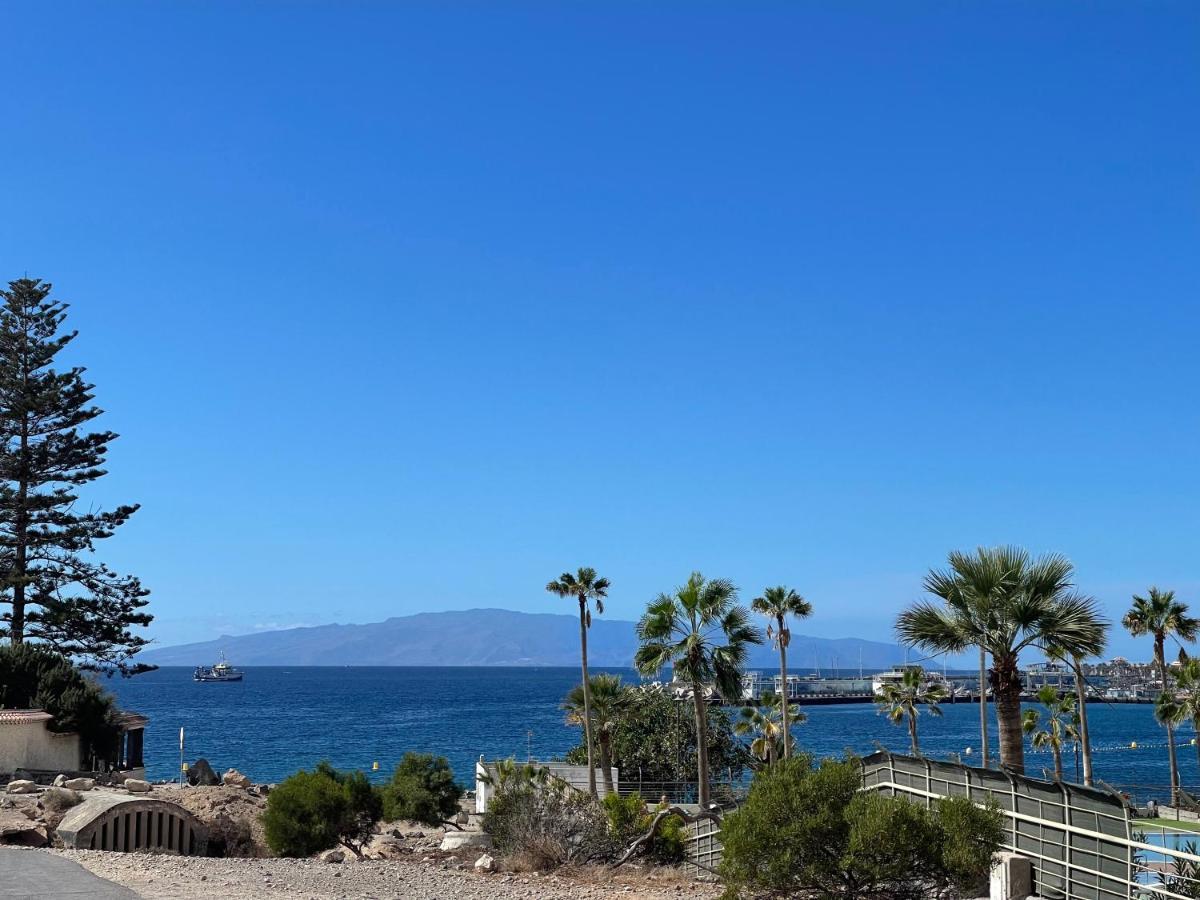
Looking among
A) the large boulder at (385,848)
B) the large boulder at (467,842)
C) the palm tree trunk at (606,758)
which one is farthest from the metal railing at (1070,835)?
the palm tree trunk at (606,758)

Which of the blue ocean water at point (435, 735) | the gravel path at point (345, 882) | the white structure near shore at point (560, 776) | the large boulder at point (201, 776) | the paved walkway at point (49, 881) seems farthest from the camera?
the blue ocean water at point (435, 735)

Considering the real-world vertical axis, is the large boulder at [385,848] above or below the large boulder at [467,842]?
below

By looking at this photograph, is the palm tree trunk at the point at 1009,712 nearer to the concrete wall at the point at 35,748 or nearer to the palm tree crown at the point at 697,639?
the palm tree crown at the point at 697,639

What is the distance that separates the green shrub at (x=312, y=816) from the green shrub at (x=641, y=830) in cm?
747

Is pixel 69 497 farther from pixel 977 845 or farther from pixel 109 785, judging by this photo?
pixel 977 845

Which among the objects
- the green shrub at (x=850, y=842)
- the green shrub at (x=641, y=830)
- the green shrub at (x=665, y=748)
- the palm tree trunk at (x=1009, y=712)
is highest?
the palm tree trunk at (x=1009, y=712)

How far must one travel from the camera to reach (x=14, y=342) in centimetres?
5116

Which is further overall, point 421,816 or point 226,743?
point 226,743

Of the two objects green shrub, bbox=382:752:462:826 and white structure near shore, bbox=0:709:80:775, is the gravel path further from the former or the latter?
white structure near shore, bbox=0:709:80:775

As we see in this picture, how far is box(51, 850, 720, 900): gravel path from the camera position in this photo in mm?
17438

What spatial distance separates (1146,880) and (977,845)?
354 cm

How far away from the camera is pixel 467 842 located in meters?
27.4

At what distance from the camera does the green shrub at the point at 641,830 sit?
79.9ft

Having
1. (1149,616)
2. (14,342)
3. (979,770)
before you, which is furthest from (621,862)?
(14,342)
